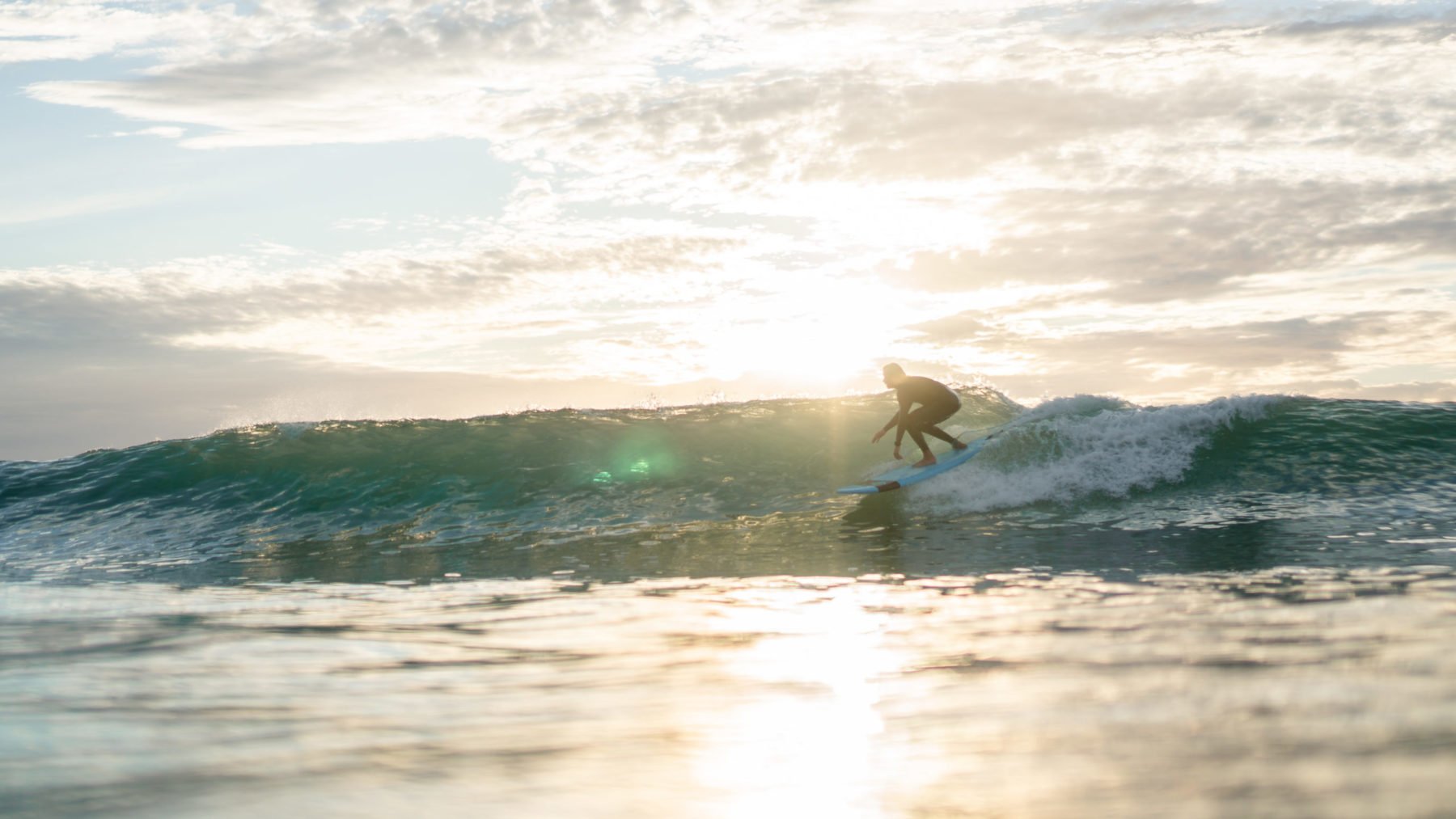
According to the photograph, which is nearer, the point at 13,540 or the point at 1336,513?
the point at 1336,513

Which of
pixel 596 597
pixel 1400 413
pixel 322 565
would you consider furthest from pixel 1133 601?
pixel 1400 413

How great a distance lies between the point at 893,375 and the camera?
13008 millimetres

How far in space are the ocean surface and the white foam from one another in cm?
7

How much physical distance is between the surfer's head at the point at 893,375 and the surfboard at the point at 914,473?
48.9 inches

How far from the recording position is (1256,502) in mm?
10820

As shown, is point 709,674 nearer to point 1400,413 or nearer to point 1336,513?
point 1336,513

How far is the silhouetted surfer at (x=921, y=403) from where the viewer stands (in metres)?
12.9

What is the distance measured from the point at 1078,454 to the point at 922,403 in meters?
2.30

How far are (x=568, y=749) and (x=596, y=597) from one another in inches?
143

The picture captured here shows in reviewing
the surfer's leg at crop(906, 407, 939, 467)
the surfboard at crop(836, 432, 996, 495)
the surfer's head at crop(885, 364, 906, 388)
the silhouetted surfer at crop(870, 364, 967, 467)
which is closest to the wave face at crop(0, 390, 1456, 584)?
the surfboard at crop(836, 432, 996, 495)

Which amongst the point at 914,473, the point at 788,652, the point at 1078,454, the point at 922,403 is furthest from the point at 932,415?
the point at 788,652

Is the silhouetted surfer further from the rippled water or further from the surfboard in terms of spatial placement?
the rippled water

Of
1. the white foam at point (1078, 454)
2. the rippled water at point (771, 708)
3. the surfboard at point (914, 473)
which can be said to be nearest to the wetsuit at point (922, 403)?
the surfboard at point (914, 473)

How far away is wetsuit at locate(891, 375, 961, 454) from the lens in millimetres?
12852
